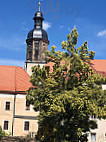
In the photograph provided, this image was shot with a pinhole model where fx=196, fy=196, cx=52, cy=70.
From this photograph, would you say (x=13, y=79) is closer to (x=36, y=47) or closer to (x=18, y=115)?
(x=18, y=115)

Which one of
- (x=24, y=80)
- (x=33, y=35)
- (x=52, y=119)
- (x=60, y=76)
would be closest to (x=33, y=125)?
(x=24, y=80)

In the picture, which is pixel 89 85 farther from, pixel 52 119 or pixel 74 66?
pixel 52 119

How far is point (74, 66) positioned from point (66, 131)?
551cm

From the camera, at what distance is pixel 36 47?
32.2 m

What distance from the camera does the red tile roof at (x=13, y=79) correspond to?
27.2 meters

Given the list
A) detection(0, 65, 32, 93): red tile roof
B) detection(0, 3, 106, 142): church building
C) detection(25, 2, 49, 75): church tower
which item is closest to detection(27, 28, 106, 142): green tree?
detection(0, 3, 106, 142): church building

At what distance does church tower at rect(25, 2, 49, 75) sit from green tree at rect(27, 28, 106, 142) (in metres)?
14.0

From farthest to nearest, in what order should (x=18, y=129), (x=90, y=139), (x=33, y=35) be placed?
(x=33, y=35) < (x=18, y=129) < (x=90, y=139)

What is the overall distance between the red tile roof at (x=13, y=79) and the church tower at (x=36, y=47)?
7.17 feet

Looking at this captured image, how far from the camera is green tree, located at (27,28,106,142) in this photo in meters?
15.6

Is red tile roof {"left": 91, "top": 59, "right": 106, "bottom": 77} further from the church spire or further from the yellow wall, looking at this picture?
the yellow wall

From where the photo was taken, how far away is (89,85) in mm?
16719

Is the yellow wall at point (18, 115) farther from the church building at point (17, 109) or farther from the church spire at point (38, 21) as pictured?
the church spire at point (38, 21)

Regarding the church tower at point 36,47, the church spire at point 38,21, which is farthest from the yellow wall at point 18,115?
the church spire at point 38,21
